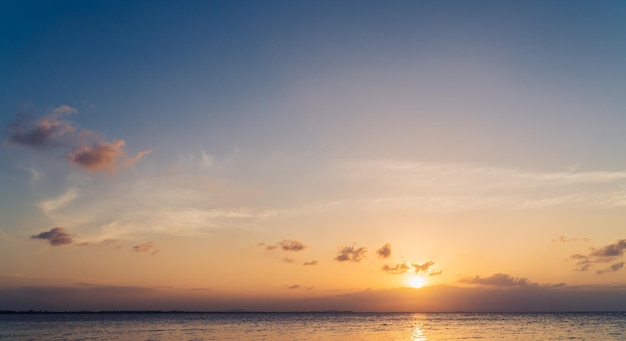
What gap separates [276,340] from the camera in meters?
78.2

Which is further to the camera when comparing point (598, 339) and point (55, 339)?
point (55, 339)

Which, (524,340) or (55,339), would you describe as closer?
(524,340)

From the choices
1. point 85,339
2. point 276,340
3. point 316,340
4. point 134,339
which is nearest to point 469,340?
point 316,340

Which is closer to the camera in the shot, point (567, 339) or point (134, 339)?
point (567, 339)

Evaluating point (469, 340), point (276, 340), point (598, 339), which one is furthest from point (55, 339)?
point (598, 339)

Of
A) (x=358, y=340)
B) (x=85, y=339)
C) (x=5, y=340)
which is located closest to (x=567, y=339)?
(x=358, y=340)

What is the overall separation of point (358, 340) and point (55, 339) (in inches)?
2088

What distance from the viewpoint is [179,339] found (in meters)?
80.6

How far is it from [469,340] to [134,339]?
57.6 meters

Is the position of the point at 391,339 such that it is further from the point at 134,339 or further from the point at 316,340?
the point at 134,339

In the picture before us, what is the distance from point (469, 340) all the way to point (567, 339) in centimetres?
1527

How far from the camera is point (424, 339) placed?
79000mm

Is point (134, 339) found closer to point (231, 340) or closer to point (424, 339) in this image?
point (231, 340)

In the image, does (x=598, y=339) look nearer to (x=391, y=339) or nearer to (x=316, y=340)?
(x=391, y=339)
